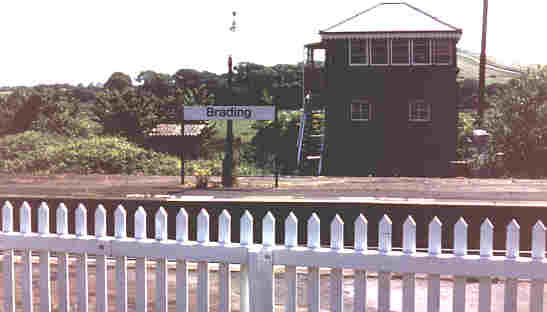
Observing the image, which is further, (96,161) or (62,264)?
(96,161)

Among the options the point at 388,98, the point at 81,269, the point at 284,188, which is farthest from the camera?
the point at 388,98

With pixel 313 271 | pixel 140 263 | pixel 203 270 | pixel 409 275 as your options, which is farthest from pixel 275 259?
pixel 140 263

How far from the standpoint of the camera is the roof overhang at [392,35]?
27656 mm

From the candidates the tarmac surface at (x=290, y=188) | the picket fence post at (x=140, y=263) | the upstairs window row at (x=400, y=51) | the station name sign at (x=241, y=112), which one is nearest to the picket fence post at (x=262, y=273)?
the picket fence post at (x=140, y=263)

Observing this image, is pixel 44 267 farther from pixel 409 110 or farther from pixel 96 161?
pixel 409 110

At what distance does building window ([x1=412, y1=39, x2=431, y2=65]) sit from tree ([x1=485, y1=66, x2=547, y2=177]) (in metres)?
3.78

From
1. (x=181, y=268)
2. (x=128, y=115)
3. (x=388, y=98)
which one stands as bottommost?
(x=181, y=268)

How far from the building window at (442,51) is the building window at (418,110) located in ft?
5.98

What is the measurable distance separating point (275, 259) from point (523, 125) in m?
22.4

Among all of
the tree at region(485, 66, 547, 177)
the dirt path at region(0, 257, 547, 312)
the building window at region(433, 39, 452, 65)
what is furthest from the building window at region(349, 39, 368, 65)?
the dirt path at region(0, 257, 547, 312)

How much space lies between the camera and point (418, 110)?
28547 millimetres

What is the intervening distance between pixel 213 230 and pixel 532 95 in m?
18.4

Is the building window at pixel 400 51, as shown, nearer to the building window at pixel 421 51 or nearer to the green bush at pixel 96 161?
the building window at pixel 421 51

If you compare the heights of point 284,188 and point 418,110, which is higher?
point 418,110
